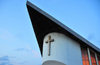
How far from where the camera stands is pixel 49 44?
741 centimetres

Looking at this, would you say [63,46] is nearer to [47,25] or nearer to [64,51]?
[64,51]

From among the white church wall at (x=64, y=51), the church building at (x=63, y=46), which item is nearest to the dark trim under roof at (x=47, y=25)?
the church building at (x=63, y=46)

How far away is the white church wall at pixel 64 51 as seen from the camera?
6582mm

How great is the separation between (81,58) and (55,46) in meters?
2.13

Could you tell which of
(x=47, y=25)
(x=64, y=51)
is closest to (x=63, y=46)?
(x=64, y=51)

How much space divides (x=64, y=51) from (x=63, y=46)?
0.37 m

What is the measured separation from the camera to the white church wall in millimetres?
6582

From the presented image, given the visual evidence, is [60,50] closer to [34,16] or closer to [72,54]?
[72,54]

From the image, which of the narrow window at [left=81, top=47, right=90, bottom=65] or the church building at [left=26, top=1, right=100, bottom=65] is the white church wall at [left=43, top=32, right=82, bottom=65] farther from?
the narrow window at [left=81, top=47, right=90, bottom=65]

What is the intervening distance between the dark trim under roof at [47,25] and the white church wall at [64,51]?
0.45 meters

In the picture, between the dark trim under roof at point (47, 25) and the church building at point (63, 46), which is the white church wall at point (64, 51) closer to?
the church building at point (63, 46)

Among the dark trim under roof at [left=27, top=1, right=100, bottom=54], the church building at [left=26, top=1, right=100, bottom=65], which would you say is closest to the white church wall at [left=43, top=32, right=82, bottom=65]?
the church building at [left=26, top=1, right=100, bottom=65]

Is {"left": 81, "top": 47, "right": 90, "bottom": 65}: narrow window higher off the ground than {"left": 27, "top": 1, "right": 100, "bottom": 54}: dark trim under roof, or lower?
lower

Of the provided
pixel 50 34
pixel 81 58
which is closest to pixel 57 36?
pixel 50 34
